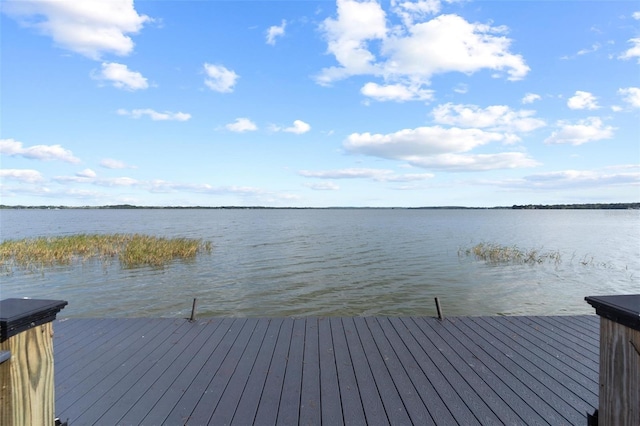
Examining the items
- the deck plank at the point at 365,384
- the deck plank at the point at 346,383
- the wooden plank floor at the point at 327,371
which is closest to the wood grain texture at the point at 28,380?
the wooden plank floor at the point at 327,371

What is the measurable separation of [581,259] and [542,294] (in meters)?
9.62

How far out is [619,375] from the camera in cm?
181

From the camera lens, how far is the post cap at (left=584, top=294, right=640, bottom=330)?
1.69 m

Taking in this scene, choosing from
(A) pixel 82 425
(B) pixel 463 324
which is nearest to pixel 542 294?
(B) pixel 463 324

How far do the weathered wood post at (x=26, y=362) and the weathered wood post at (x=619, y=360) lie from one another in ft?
10.2

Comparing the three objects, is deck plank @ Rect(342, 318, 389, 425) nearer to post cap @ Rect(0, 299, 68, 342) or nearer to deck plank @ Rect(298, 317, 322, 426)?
deck plank @ Rect(298, 317, 322, 426)

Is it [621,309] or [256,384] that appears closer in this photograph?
[621,309]

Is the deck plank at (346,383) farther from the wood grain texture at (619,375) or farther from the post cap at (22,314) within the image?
the post cap at (22,314)

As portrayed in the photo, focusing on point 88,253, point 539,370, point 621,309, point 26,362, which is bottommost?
point 88,253

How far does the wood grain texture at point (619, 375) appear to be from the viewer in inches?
67.9

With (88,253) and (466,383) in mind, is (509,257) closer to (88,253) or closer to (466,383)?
(466,383)

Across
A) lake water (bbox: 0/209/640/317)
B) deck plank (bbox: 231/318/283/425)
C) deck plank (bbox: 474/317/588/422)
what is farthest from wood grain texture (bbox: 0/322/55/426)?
lake water (bbox: 0/209/640/317)

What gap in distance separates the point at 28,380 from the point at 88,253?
19619 mm

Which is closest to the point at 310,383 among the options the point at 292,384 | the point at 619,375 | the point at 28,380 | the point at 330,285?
the point at 292,384
